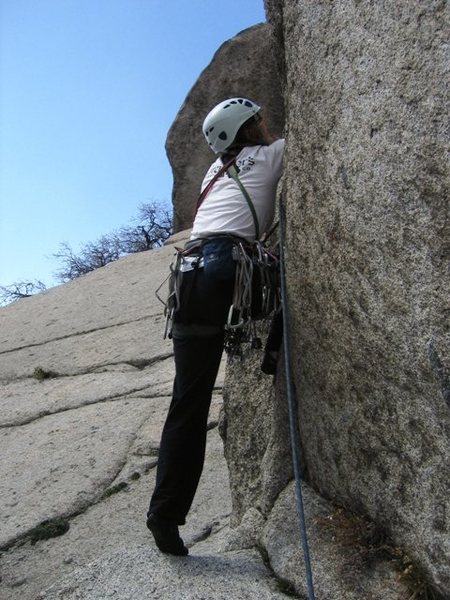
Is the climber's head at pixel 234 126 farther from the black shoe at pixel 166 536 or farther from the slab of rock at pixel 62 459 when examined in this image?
the slab of rock at pixel 62 459

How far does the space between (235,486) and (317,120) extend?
215 centimetres

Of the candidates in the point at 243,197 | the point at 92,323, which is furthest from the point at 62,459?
the point at 92,323

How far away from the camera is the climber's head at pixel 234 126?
390cm

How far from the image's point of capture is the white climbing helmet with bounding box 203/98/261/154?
3.90m

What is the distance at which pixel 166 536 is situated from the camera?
3.58 m

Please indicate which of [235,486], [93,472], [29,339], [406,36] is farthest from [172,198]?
[406,36]

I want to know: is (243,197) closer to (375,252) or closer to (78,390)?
(375,252)

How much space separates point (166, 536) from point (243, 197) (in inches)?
66.2

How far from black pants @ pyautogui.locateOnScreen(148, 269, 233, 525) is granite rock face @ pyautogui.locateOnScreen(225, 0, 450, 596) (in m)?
0.40

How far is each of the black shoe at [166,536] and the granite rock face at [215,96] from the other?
8.91 meters

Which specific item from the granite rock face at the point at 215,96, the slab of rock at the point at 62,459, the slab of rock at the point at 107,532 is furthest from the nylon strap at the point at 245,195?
the granite rock face at the point at 215,96

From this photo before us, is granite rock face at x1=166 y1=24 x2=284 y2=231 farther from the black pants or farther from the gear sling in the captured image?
the black pants

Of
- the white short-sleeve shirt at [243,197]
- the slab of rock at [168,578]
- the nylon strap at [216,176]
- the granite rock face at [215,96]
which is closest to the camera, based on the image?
the slab of rock at [168,578]

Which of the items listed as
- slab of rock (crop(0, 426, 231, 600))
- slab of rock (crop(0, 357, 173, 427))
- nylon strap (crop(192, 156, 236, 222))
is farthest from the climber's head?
slab of rock (crop(0, 357, 173, 427))
